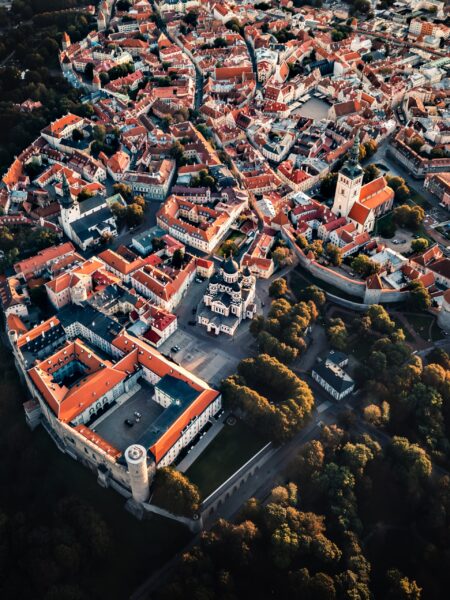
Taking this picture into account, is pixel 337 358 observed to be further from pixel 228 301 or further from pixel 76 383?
pixel 76 383

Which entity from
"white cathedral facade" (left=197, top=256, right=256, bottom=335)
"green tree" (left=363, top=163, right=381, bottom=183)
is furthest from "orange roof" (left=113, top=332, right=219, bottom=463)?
"green tree" (left=363, top=163, right=381, bottom=183)

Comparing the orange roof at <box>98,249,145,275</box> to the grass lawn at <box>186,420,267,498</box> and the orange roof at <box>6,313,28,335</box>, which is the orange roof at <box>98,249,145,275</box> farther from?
the grass lawn at <box>186,420,267,498</box>

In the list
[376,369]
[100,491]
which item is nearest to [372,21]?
[376,369]

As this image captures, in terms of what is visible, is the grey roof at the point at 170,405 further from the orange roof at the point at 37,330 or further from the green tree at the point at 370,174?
the green tree at the point at 370,174

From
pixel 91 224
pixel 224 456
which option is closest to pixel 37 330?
pixel 91 224

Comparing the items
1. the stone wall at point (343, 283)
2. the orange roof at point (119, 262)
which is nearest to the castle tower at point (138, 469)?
the orange roof at point (119, 262)

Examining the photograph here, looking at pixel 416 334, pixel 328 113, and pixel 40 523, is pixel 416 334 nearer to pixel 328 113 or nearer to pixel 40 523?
pixel 40 523
